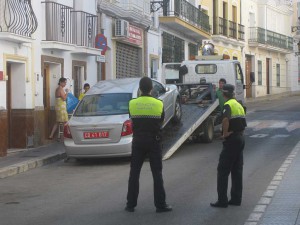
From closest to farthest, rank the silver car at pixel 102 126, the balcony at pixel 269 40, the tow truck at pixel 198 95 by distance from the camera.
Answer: the silver car at pixel 102 126 → the tow truck at pixel 198 95 → the balcony at pixel 269 40

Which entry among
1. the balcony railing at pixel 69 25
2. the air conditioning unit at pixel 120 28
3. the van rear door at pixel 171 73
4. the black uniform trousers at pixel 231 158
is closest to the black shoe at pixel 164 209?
the black uniform trousers at pixel 231 158

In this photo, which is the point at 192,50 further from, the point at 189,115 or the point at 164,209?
the point at 164,209

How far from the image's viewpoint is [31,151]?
52.4 ft

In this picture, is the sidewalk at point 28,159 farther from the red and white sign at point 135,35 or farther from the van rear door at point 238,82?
the red and white sign at point 135,35

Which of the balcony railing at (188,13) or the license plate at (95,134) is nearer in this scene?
the license plate at (95,134)

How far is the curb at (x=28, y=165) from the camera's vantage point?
41.4 ft

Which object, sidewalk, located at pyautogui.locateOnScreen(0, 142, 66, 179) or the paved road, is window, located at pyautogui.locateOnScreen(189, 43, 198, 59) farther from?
sidewalk, located at pyautogui.locateOnScreen(0, 142, 66, 179)

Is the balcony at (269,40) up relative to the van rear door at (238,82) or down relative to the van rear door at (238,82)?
up

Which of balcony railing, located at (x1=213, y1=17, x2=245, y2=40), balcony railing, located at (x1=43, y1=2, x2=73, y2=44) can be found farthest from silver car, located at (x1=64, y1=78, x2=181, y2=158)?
balcony railing, located at (x1=213, y1=17, x2=245, y2=40)

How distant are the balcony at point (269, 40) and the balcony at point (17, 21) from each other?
106 feet

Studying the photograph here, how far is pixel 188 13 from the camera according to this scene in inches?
1257

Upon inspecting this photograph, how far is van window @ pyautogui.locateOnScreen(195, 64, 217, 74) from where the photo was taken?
2053cm

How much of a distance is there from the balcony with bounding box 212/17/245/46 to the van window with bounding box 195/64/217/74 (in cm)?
1908

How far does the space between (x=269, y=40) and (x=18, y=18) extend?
36581 millimetres
